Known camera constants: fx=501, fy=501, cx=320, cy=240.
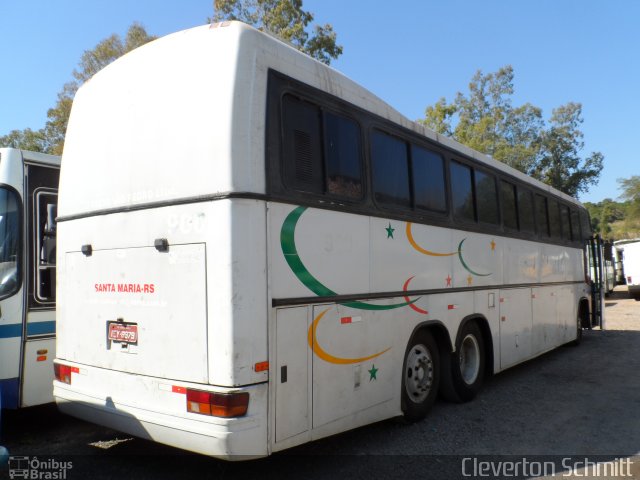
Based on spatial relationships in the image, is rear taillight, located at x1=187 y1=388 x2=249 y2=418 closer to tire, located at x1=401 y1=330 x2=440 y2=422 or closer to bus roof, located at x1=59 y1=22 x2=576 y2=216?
bus roof, located at x1=59 y1=22 x2=576 y2=216

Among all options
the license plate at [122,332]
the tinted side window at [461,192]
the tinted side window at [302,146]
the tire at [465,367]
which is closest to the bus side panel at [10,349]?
the license plate at [122,332]

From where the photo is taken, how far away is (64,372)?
4.68 meters

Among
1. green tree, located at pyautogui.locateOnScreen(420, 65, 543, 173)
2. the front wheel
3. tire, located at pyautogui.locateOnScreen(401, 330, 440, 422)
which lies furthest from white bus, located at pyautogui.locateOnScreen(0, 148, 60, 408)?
green tree, located at pyautogui.locateOnScreen(420, 65, 543, 173)

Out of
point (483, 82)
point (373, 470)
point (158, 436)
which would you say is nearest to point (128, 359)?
point (158, 436)

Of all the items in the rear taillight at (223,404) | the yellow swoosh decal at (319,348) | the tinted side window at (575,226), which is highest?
the tinted side window at (575,226)

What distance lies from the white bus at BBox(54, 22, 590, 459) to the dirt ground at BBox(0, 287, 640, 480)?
417 mm

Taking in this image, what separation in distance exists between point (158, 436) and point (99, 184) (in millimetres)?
2257

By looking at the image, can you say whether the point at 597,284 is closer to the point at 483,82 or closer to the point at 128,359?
the point at 128,359

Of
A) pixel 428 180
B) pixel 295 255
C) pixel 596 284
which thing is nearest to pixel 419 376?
pixel 428 180

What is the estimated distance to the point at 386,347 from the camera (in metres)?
4.95

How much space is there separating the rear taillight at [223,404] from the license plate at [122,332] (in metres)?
0.93

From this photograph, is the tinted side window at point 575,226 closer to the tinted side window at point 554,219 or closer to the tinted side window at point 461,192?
the tinted side window at point 554,219

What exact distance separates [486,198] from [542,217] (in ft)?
9.43

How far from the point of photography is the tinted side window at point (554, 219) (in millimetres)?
10195
